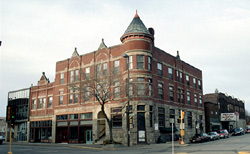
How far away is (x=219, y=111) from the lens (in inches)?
2611

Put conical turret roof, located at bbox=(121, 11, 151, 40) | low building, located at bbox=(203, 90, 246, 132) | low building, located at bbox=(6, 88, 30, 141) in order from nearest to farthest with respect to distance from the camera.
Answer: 1. conical turret roof, located at bbox=(121, 11, 151, 40)
2. low building, located at bbox=(6, 88, 30, 141)
3. low building, located at bbox=(203, 90, 246, 132)

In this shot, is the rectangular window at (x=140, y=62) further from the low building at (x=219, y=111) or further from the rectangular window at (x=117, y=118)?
the low building at (x=219, y=111)

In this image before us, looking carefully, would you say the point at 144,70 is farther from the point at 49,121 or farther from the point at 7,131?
the point at 7,131

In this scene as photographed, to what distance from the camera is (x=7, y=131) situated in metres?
58.5

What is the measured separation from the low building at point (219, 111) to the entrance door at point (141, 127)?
88.3 ft

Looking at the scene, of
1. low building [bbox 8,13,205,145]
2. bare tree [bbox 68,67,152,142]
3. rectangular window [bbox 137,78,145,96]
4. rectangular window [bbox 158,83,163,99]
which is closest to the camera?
bare tree [bbox 68,67,152,142]

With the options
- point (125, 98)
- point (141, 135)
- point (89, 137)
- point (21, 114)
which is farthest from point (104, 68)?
point (21, 114)

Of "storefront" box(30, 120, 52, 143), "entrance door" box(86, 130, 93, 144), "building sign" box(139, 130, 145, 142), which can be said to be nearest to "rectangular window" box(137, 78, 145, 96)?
"building sign" box(139, 130, 145, 142)

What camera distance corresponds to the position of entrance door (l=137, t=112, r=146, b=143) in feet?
116

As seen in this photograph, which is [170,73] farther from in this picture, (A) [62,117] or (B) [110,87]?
(A) [62,117]

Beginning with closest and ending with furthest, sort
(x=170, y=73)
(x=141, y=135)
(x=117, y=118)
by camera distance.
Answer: (x=141, y=135), (x=117, y=118), (x=170, y=73)

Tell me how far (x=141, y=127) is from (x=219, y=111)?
121 feet

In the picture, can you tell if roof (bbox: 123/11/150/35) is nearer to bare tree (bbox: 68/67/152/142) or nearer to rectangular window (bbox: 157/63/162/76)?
rectangular window (bbox: 157/63/162/76)

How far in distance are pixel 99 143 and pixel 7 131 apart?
2853cm
